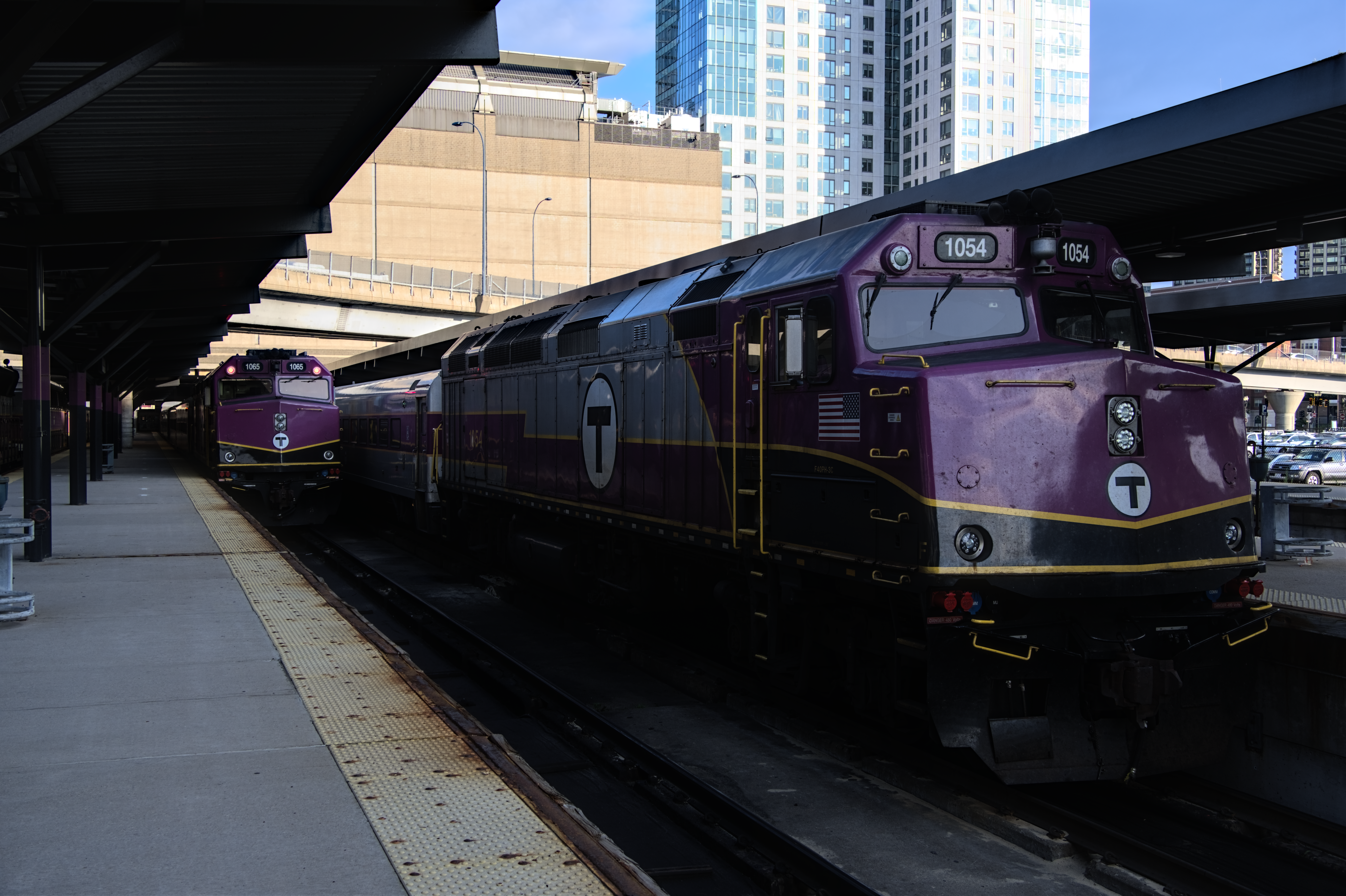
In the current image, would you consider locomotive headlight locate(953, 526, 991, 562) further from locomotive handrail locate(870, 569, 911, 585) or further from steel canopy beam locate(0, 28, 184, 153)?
steel canopy beam locate(0, 28, 184, 153)

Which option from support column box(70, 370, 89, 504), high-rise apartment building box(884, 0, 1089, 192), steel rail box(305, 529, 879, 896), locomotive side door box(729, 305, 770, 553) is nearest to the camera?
steel rail box(305, 529, 879, 896)

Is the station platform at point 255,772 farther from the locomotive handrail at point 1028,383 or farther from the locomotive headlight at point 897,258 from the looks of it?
the locomotive headlight at point 897,258

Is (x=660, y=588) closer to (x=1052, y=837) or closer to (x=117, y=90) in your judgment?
(x=1052, y=837)

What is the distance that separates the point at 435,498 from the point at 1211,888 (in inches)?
648

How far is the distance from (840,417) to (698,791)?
2828 mm

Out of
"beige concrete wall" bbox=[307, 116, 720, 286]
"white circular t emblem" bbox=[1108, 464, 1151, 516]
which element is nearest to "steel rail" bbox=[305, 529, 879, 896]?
"white circular t emblem" bbox=[1108, 464, 1151, 516]

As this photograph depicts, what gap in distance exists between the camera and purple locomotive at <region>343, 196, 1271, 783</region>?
689 centimetres

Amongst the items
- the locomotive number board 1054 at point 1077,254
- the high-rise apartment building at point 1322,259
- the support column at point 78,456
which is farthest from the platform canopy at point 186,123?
the high-rise apartment building at point 1322,259

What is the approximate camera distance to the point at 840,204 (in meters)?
116

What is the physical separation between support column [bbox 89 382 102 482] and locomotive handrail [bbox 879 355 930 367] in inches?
1260

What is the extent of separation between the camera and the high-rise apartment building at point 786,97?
112500 mm

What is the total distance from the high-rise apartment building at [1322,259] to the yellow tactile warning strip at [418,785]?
109m

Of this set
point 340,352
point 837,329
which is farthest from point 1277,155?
point 340,352

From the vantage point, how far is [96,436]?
34094 mm
